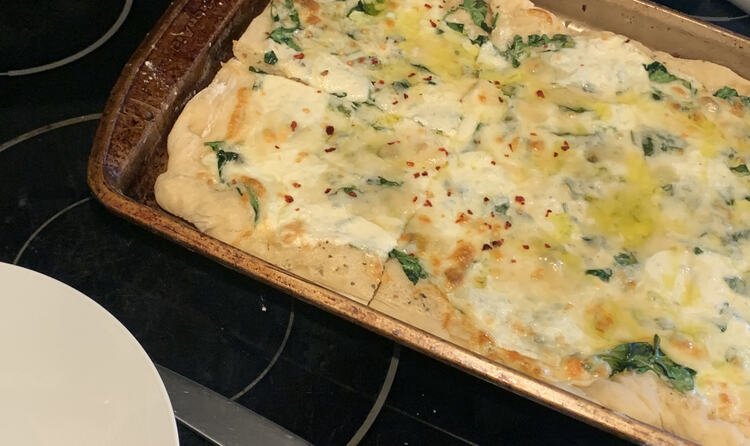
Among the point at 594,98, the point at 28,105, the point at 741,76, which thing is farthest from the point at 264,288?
the point at 741,76

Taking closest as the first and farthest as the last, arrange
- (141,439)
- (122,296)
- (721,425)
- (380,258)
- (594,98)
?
(141,439) < (721,425) < (380,258) < (122,296) < (594,98)

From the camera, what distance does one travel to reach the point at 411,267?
1931mm

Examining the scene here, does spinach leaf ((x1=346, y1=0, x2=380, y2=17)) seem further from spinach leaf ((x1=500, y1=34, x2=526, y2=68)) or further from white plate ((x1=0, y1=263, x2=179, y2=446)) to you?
white plate ((x1=0, y1=263, x2=179, y2=446))

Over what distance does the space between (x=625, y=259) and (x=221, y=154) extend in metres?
1.29

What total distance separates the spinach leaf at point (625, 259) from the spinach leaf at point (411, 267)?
586mm

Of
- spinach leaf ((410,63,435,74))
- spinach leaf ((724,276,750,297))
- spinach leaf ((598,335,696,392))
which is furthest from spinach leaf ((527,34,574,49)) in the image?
spinach leaf ((598,335,696,392))

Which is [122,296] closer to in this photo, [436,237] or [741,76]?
[436,237]

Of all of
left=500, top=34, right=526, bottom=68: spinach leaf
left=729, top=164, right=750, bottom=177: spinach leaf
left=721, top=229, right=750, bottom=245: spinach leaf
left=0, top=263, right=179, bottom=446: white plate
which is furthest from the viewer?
left=500, top=34, right=526, bottom=68: spinach leaf

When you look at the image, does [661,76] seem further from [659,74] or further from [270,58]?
[270,58]

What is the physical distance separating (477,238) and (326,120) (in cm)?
64

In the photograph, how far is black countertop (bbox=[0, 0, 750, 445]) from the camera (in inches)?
76.2

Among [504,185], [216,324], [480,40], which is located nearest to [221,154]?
[216,324]

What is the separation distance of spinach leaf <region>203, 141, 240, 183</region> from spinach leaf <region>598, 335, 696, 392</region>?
1.24 m

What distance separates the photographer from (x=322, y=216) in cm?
200
